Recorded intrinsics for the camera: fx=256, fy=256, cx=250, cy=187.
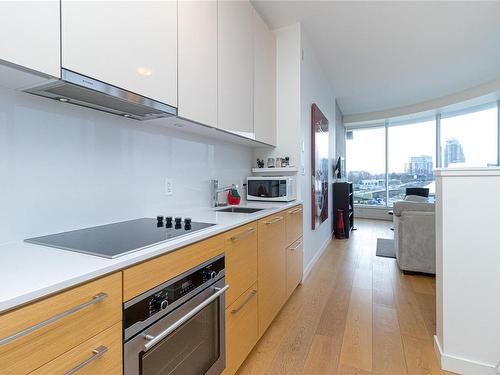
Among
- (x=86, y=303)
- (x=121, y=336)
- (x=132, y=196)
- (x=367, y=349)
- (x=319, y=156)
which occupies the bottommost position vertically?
(x=367, y=349)

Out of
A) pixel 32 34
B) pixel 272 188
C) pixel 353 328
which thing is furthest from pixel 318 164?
pixel 32 34

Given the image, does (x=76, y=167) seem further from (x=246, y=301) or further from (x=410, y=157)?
(x=410, y=157)

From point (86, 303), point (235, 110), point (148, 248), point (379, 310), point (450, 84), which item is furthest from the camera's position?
point (450, 84)

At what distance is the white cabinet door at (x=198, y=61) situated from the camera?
4.75ft

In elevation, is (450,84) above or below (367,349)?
above

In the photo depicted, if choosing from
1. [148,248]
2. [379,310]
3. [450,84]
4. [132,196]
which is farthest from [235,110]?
[450,84]

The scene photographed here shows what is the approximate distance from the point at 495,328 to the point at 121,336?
199 centimetres

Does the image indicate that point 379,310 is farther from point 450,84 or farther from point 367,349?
point 450,84

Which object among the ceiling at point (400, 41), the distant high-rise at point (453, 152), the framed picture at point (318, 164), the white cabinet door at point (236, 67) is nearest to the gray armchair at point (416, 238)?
the framed picture at point (318, 164)

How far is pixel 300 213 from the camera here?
8.85 ft

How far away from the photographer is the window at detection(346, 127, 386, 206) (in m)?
7.14

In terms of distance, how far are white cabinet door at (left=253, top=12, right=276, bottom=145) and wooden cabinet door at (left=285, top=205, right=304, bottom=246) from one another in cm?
76

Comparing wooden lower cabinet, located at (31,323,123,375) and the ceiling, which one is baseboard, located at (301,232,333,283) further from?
the ceiling

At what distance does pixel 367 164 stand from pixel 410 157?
1051mm
